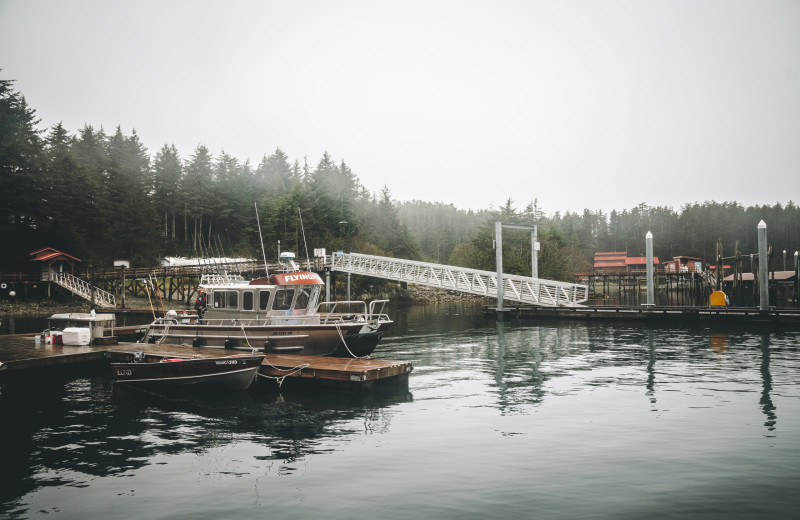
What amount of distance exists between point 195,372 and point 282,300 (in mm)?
5718

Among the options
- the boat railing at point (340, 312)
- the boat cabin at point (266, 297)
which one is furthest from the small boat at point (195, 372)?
the boat cabin at point (266, 297)

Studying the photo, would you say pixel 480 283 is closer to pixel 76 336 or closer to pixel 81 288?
pixel 76 336

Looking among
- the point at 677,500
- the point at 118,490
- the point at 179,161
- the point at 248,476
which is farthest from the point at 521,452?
the point at 179,161

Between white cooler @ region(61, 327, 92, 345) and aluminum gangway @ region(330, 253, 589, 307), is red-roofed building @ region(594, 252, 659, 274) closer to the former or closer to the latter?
aluminum gangway @ region(330, 253, 589, 307)

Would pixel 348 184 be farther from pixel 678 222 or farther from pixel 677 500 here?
pixel 677 500

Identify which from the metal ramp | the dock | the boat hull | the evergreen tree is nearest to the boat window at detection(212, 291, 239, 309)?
the boat hull

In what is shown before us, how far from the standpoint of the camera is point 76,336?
23.2m

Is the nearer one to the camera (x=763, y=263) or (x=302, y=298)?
(x=302, y=298)

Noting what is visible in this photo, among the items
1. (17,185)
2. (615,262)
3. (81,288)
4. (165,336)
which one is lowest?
(165,336)

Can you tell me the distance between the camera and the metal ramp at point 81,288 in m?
56.3

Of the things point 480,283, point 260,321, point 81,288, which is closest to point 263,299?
point 260,321

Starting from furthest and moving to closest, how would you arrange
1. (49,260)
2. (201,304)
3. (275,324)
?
1. (49,260)
2. (201,304)
3. (275,324)

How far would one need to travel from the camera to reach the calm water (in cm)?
868

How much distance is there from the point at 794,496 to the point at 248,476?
9281mm
